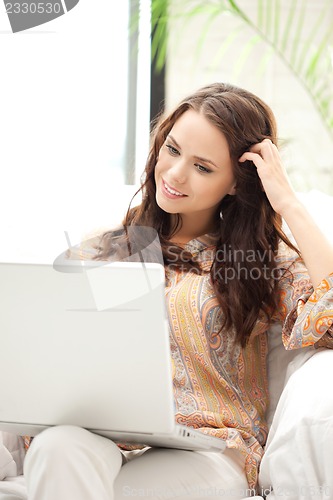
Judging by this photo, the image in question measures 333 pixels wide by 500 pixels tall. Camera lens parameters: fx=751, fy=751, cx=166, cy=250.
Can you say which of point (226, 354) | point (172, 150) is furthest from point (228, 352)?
point (172, 150)

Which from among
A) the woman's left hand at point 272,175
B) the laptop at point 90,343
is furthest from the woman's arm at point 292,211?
the laptop at point 90,343

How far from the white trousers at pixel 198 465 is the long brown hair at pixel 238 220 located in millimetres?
241

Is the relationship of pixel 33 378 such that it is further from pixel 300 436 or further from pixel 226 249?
pixel 226 249

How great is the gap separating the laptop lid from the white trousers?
9 cm

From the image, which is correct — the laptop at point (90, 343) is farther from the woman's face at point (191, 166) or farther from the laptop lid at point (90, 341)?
the woman's face at point (191, 166)

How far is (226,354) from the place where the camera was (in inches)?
65.8

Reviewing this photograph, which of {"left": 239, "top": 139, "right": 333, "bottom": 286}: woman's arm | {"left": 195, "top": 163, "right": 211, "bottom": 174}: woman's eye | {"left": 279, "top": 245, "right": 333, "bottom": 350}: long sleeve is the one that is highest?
{"left": 195, "top": 163, "right": 211, "bottom": 174}: woman's eye

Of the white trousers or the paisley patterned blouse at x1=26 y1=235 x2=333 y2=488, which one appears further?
the paisley patterned blouse at x1=26 y1=235 x2=333 y2=488

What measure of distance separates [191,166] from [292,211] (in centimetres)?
25

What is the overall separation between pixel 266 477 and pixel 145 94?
7.03ft

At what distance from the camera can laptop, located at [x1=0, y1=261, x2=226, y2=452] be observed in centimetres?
113

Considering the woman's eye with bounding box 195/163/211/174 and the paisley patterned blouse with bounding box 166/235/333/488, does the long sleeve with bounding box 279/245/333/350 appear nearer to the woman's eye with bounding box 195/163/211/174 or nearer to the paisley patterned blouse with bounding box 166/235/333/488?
the paisley patterned blouse with bounding box 166/235/333/488

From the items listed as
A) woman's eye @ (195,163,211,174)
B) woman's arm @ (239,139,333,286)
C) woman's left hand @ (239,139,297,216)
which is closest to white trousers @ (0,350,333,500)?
woman's arm @ (239,139,333,286)

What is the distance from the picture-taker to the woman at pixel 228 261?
159 centimetres
